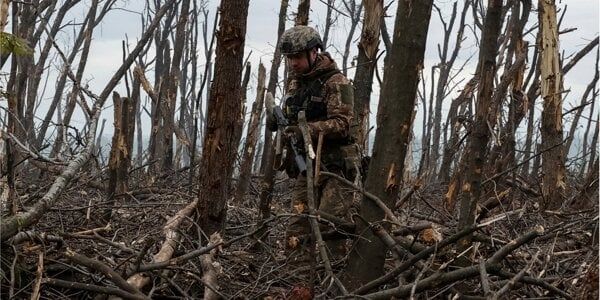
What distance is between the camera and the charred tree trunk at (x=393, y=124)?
11.6 feet

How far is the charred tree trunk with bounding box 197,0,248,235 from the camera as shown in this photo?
4.50 m

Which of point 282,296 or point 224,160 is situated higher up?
point 224,160

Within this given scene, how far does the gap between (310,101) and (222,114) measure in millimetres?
687

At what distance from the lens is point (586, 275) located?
2883 mm

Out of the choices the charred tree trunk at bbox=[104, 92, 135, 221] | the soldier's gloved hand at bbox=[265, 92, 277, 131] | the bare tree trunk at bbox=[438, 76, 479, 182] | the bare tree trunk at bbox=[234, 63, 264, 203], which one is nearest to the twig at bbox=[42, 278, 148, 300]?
the soldier's gloved hand at bbox=[265, 92, 277, 131]

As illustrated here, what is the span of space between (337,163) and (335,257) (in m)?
0.67

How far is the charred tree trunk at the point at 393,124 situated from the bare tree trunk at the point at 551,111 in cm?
349

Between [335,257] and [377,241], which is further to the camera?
[335,257]

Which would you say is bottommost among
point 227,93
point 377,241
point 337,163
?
point 377,241

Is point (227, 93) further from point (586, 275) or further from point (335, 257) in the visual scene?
point (586, 275)

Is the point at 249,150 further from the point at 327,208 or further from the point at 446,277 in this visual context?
the point at 446,277

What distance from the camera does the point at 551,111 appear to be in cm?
691

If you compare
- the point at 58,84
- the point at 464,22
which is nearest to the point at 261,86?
the point at 58,84

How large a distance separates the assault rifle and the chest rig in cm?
13
